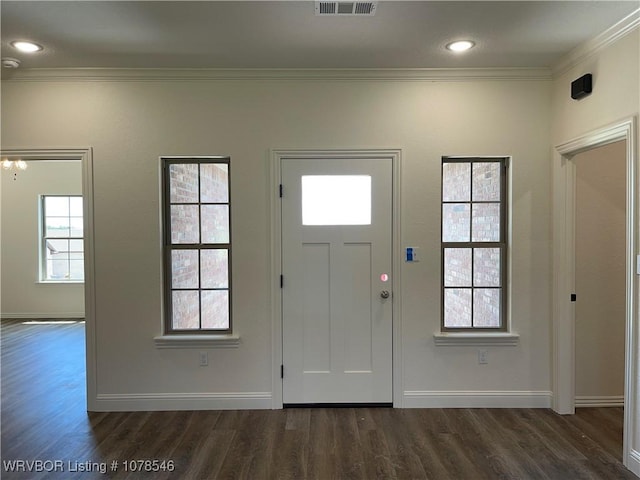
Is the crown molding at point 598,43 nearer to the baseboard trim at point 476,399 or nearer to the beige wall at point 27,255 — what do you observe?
the baseboard trim at point 476,399

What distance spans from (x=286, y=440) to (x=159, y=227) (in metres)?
1.85

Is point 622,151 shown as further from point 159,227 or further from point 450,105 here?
point 159,227

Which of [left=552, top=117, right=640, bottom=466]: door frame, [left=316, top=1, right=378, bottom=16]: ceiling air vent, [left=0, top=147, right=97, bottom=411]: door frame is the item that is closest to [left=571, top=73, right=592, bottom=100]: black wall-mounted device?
[left=552, top=117, right=640, bottom=466]: door frame

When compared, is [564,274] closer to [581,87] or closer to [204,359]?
[581,87]

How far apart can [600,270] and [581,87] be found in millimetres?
1447

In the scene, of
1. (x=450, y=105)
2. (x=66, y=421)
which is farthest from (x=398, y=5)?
Answer: (x=66, y=421)

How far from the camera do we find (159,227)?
3.02m

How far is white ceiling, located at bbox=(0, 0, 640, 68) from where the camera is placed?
84.0 inches

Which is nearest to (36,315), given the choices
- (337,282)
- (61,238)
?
(61,238)

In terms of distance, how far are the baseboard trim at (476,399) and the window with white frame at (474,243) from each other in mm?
521

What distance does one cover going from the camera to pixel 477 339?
120 inches

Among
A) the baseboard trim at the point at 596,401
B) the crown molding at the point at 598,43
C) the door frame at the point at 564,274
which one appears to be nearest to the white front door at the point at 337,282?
the door frame at the point at 564,274

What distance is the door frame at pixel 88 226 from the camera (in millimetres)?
2984

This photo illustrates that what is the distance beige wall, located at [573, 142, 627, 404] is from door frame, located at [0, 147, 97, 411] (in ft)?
12.7
